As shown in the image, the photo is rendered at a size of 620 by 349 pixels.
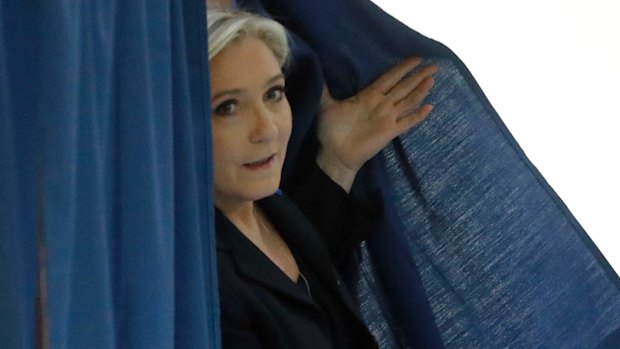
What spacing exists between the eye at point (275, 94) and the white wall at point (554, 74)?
590mm

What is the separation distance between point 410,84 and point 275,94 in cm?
29

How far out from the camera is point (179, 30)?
3.34 feet

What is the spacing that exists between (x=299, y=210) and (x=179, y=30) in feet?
2.02

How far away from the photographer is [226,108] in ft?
4.31

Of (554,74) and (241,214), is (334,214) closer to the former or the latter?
(241,214)

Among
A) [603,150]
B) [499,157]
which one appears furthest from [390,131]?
[603,150]

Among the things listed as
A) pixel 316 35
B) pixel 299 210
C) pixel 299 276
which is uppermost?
pixel 316 35

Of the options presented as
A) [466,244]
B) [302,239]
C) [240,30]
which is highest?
[240,30]

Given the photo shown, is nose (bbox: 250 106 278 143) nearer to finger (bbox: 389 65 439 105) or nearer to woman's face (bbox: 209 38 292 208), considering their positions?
woman's face (bbox: 209 38 292 208)

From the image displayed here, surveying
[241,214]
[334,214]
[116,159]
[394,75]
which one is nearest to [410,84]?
[394,75]

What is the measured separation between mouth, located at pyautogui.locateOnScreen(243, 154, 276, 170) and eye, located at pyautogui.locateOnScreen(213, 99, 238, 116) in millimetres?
71

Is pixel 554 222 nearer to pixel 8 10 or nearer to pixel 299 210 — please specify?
pixel 299 210

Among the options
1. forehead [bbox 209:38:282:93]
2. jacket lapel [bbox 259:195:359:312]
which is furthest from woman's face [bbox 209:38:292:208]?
jacket lapel [bbox 259:195:359:312]

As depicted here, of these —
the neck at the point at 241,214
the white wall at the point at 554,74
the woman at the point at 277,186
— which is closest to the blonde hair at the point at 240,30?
the woman at the point at 277,186
